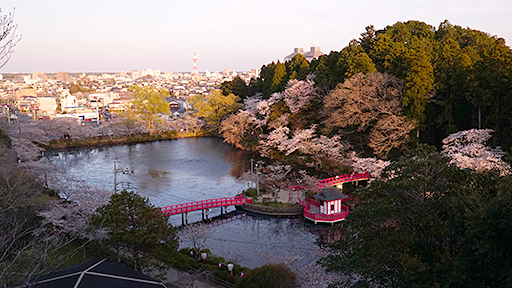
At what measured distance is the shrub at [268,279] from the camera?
9406 millimetres

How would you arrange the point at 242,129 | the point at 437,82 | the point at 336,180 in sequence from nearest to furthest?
the point at 336,180 < the point at 437,82 < the point at 242,129

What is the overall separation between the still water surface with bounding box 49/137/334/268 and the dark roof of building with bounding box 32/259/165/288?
15.8 ft

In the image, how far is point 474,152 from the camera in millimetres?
16516

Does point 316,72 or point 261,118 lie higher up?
point 316,72

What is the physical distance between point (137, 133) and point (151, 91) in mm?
4061

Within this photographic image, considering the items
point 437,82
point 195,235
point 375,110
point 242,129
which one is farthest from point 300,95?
point 195,235

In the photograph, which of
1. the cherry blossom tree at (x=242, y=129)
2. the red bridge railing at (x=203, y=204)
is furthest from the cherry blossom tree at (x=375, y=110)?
the cherry blossom tree at (x=242, y=129)

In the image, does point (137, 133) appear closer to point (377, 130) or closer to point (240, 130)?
point (240, 130)

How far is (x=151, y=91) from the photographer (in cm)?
3744

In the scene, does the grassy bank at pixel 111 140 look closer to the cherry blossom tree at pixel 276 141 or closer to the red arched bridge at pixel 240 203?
the cherry blossom tree at pixel 276 141

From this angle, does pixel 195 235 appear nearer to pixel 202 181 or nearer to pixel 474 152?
pixel 202 181

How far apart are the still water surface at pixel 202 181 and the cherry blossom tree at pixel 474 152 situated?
19.9 feet

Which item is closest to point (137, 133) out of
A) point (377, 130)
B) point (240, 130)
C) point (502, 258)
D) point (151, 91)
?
point (151, 91)

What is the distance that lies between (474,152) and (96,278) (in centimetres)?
1475
